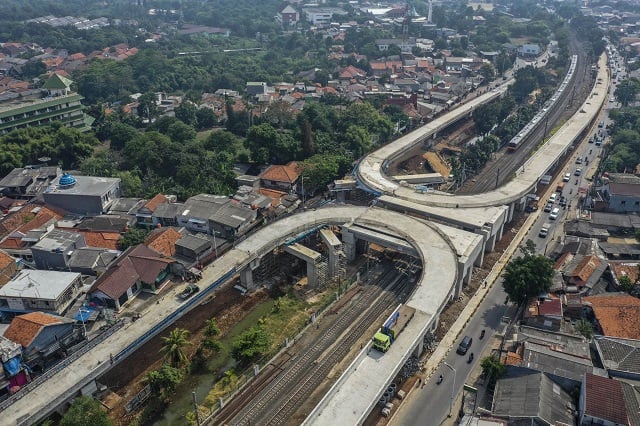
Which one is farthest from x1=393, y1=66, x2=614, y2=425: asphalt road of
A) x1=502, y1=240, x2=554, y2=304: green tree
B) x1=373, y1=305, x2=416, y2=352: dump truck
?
x1=373, y1=305, x2=416, y2=352: dump truck

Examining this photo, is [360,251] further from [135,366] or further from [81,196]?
[81,196]

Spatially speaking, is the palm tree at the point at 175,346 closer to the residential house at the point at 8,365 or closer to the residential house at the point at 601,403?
the residential house at the point at 8,365

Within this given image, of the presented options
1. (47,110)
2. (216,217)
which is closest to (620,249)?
(216,217)

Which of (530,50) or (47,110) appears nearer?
(47,110)

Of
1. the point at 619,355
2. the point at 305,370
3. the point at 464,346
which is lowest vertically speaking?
the point at 305,370

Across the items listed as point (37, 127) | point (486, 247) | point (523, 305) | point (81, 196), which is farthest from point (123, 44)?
point (523, 305)

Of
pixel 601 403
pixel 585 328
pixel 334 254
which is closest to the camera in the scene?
pixel 601 403

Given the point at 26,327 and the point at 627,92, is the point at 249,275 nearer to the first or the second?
the point at 26,327
